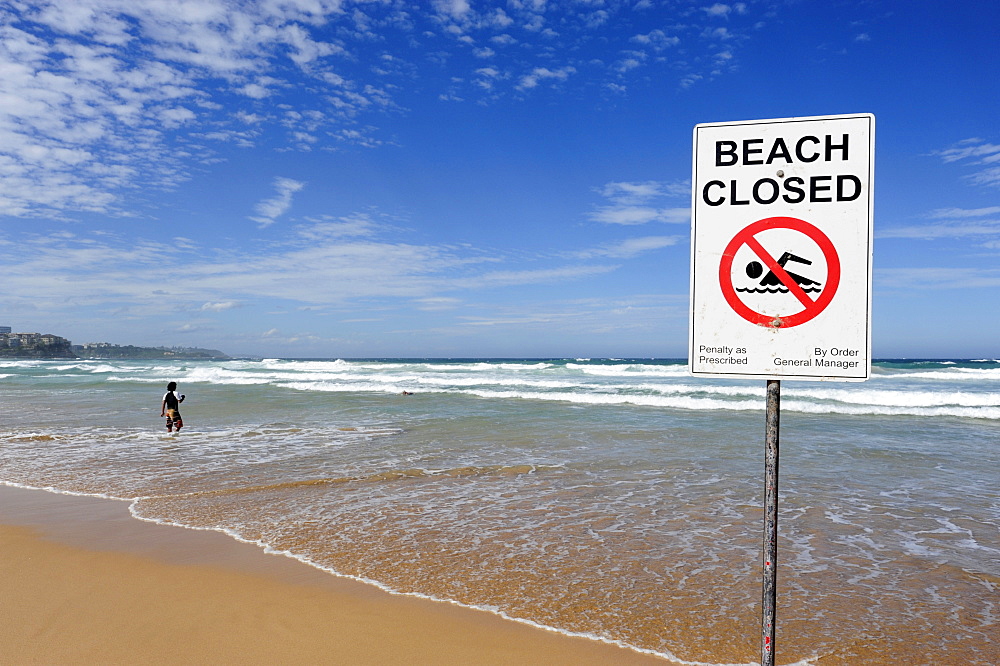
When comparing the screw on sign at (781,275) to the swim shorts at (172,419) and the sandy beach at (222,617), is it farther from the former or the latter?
the swim shorts at (172,419)

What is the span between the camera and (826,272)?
1.97 metres

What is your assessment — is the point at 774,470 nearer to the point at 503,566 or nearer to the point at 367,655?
the point at 367,655

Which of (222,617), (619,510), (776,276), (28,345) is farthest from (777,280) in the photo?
(28,345)

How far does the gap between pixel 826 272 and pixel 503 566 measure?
12.4 ft

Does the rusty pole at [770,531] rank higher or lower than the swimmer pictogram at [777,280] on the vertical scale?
lower

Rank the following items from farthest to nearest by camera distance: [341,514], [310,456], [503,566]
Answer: [310,456] → [341,514] → [503,566]

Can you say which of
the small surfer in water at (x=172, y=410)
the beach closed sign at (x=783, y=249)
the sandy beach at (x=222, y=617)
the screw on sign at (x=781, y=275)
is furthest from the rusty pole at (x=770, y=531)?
the small surfer in water at (x=172, y=410)

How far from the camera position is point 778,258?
1993 millimetres

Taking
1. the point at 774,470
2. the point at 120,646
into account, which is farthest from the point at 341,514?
the point at 774,470

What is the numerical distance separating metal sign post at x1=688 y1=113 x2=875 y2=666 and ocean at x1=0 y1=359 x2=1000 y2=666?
236 cm

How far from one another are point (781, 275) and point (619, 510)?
17.0 feet

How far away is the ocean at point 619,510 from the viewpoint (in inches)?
157

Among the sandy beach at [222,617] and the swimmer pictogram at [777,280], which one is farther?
the sandy beach at [222,617]

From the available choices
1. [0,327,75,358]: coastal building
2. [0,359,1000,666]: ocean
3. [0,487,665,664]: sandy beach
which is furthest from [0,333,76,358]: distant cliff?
[0,487,665,664]: sandy beach
